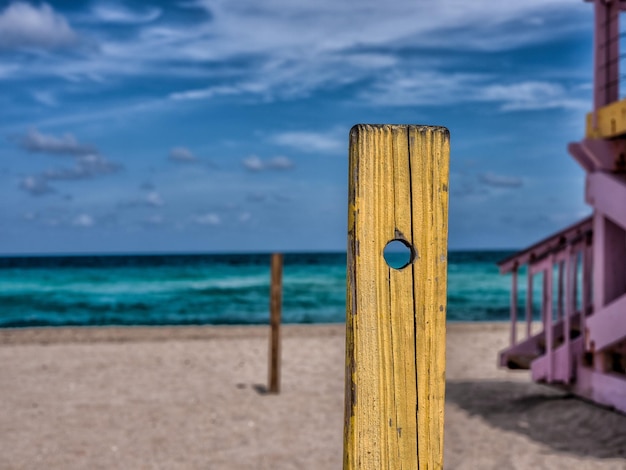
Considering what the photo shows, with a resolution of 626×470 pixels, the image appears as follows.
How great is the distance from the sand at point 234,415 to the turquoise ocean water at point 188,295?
13.9 metres

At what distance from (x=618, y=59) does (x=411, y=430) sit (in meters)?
6.38

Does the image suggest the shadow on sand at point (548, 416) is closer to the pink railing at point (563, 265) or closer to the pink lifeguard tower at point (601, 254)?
the pink lifeguard tower at point (601, 254)

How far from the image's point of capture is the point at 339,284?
131 ft

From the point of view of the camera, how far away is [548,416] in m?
7.17

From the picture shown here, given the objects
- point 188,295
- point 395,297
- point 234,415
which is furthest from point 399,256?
point 188,295

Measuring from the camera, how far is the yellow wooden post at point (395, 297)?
4.54 ft

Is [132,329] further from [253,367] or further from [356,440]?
[356,440]

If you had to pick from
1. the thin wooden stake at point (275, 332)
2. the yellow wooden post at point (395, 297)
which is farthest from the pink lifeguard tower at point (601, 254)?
the yellow wooden post at point (395, 297)

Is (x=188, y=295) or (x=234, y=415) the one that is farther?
(x=188, y=295)

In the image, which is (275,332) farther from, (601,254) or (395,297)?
(395,297)

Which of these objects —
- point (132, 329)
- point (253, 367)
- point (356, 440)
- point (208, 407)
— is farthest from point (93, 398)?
point (132, 329)

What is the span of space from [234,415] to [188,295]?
91.2ft

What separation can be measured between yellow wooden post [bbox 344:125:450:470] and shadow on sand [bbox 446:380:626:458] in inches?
203

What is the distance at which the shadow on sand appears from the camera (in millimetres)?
6180
